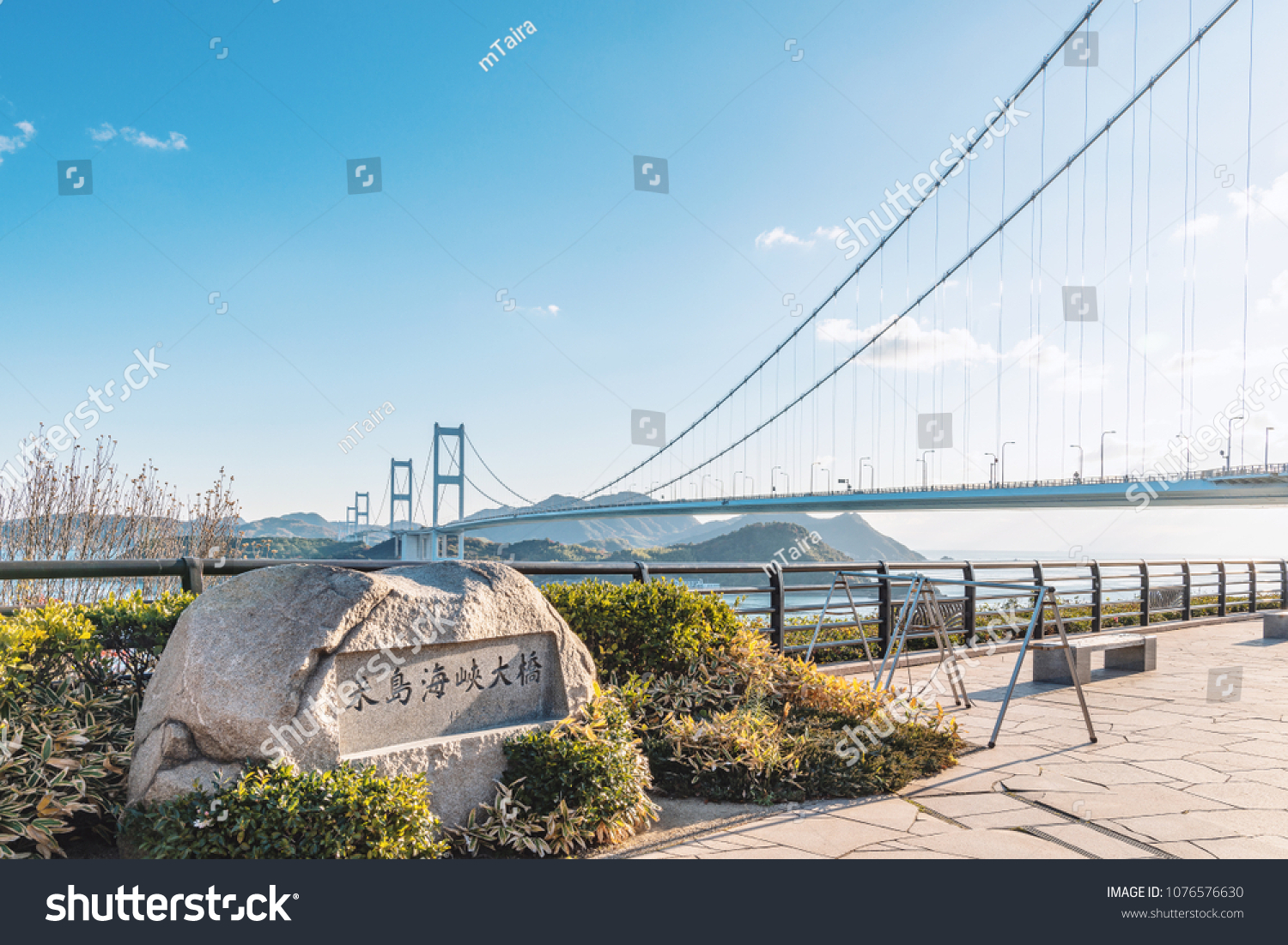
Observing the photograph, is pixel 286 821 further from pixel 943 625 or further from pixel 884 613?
pixel 884 613

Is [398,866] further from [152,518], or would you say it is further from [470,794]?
[152,518]

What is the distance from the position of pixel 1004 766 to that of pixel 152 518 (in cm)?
920

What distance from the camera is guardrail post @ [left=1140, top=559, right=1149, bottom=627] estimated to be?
Result: 33.8 ft

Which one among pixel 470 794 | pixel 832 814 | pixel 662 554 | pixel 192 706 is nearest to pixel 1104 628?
pixel 832 814

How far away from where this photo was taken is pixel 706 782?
3.52 metres

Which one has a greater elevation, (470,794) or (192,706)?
(192,706)

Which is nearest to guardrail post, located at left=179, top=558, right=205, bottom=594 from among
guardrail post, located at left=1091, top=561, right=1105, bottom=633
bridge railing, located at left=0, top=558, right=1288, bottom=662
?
bridge railing, located at left=0, top=558, right=1288, bottom=662

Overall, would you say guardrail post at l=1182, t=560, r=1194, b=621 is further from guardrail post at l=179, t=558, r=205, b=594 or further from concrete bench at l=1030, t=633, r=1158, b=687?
guardrail post at l=179, t=558, r=205, b=594

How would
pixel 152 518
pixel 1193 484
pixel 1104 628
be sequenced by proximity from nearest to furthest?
pixel 152 518, pixel 1104 628, pixel 1193 484

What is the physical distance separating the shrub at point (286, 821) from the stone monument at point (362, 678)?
0.25 feet

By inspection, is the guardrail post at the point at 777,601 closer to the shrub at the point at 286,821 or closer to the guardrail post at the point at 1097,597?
the shrub at the point at 286,821

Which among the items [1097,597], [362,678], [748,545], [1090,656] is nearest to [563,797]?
[362,678]

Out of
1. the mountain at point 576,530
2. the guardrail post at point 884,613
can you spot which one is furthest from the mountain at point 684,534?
the guardrail post at point 884,613

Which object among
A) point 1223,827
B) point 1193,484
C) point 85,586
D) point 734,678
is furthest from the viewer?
point 1193,484
